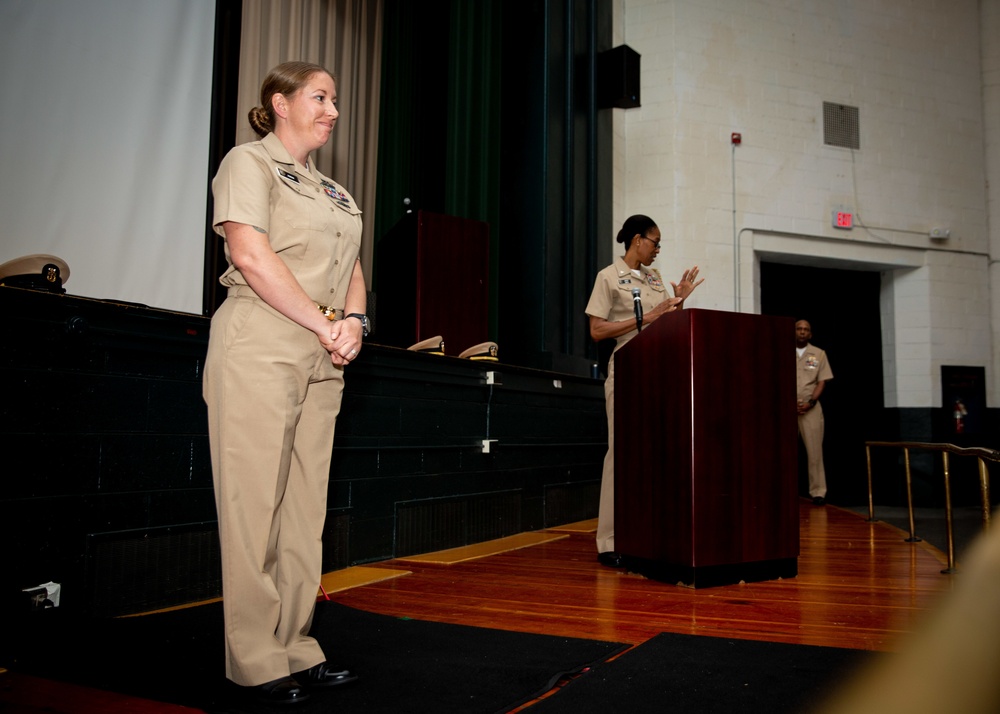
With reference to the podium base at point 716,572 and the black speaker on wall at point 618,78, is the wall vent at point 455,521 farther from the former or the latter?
the black speaker on wall at point 618,78

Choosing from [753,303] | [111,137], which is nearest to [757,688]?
[111,137]

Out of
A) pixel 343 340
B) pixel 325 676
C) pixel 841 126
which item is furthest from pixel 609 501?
pixel 841 126

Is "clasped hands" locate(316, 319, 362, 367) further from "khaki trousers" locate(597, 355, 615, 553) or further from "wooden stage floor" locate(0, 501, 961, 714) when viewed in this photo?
"khaki trousers" locate(597, 355, 615, 553)

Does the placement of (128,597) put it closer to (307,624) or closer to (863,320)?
(307,624)

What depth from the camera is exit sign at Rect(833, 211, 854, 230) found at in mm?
7535

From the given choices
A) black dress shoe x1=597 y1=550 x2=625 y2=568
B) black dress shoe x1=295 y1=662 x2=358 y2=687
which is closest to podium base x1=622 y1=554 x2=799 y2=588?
black dress shoe x1=597 y1=550 x2=625 y2=568

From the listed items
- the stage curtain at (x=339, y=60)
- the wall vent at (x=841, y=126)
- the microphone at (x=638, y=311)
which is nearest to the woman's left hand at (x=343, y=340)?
the microphone at (x=638, y=311)

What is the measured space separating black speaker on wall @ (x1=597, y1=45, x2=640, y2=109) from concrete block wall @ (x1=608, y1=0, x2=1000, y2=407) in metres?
0.60

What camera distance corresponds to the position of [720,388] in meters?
2.76

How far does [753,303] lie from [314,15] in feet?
14.3

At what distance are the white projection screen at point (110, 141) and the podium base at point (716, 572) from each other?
2.34 meters

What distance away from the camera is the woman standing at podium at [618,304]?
10.5 ft

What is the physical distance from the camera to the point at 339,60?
4883mm

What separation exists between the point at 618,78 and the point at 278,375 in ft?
18.2
